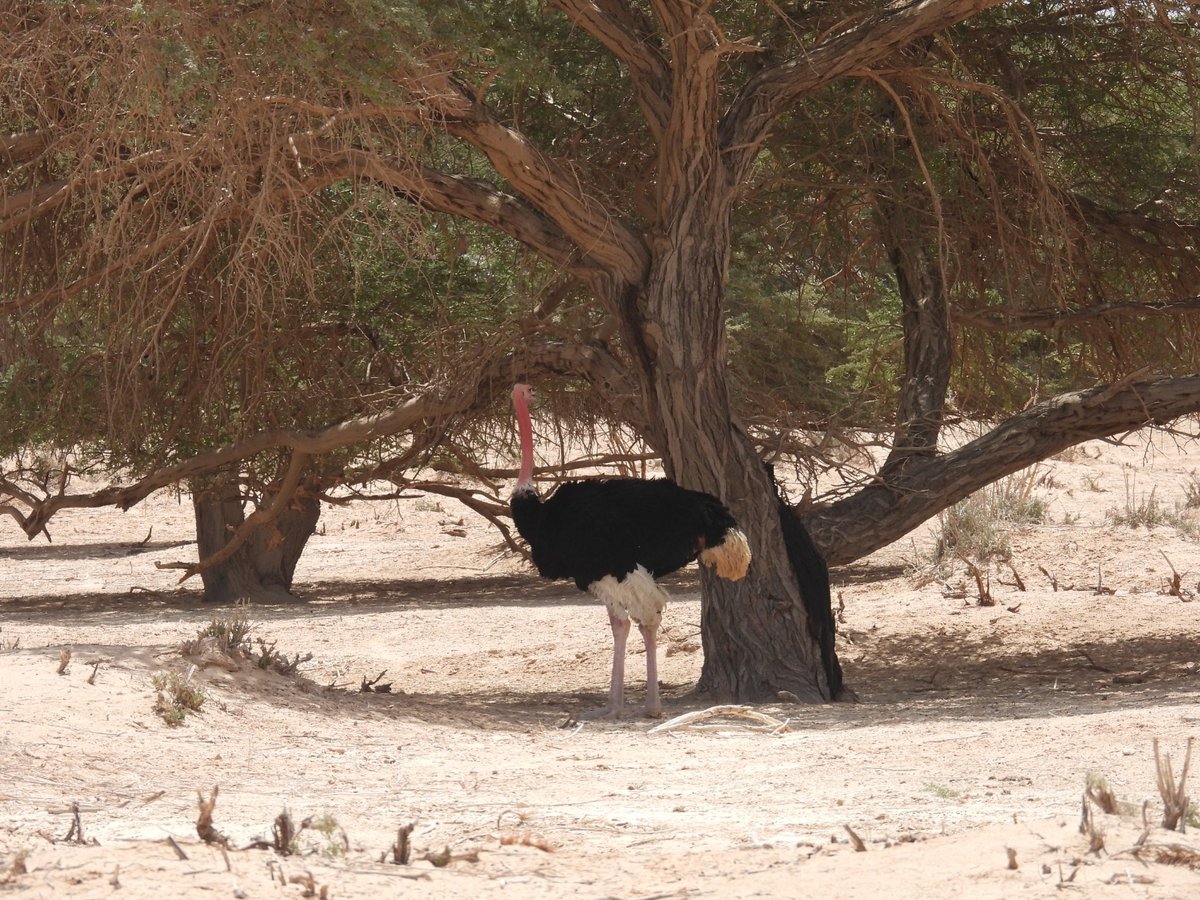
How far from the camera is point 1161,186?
11.2m

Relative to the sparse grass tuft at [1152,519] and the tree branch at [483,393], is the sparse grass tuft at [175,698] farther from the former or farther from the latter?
the sparse grass tuft at [1152,519]

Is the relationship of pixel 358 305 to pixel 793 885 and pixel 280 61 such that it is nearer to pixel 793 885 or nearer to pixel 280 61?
pixel 280 61

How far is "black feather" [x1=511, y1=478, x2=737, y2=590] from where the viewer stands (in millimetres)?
8617

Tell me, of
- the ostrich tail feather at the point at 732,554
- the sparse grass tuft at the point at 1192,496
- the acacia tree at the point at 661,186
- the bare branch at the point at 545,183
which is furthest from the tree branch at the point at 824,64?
the sparse grass tuft at the point at 1192,496

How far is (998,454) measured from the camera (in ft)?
33.1

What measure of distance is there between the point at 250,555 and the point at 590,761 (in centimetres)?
1109

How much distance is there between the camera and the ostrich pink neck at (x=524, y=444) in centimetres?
916

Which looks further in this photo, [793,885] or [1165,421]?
[1165,421]

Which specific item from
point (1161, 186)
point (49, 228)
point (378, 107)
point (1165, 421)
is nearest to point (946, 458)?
point (1165, 421)

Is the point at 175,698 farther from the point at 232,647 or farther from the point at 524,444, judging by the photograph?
the point at 524,444

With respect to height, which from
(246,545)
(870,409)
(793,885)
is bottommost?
(793,885)

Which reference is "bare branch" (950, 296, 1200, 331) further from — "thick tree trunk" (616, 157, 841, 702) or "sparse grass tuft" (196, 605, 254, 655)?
"sparse grass tuft" (196, 605, 254, 655)

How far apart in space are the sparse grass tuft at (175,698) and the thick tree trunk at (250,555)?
931cm

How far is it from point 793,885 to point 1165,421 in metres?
6.93
